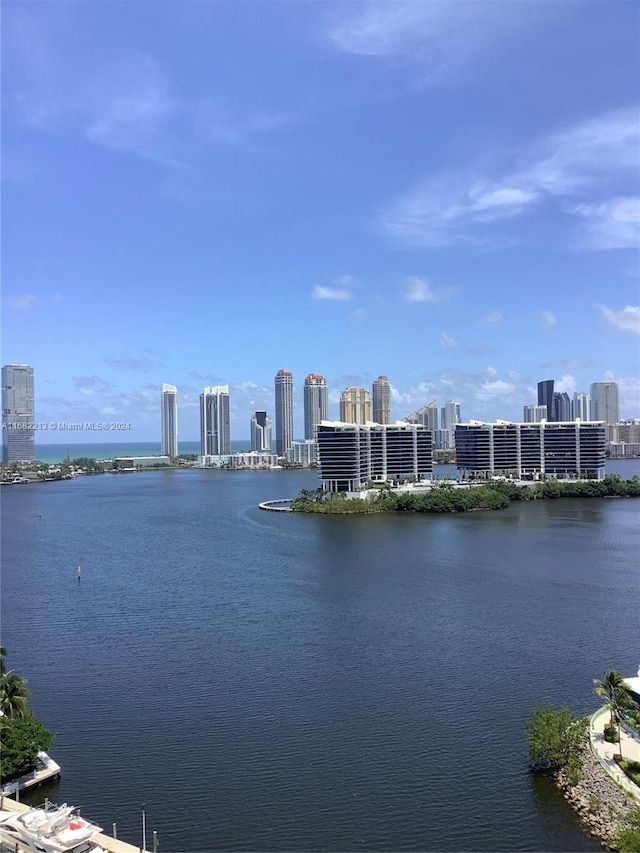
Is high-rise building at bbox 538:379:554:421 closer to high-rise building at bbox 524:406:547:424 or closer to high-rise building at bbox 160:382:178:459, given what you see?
high-rise building at bbox 524:406:547:424

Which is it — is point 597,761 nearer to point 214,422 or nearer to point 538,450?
point 538,450

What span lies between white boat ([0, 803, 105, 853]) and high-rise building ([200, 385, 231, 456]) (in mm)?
75690

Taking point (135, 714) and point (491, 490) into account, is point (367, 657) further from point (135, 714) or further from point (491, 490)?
point (491, 490)

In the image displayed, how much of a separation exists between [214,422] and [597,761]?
76.4m

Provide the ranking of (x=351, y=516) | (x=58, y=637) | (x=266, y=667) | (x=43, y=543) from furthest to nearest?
(x=351, y=516)
(x=43, y=543)
(x=58, y=637)
(x=266, y=667)

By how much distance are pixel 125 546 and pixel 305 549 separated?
5518 millimetres

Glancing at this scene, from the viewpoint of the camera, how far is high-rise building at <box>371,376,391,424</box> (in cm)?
6950

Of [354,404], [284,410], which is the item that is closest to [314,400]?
[284,410]

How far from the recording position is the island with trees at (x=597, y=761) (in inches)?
234

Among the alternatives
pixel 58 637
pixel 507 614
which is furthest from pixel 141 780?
pixel 507 614

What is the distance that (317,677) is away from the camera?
9461 millimetres

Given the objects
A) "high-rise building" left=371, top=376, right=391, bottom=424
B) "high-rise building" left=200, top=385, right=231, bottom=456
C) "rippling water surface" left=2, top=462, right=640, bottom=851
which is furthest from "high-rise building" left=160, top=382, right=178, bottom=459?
"rippling water surface" left=2, top=462, right=640, bottom=851

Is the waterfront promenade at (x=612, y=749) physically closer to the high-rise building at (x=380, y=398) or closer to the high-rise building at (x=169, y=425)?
the high-rise building at (x=380, y=398)

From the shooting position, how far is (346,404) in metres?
61.6
